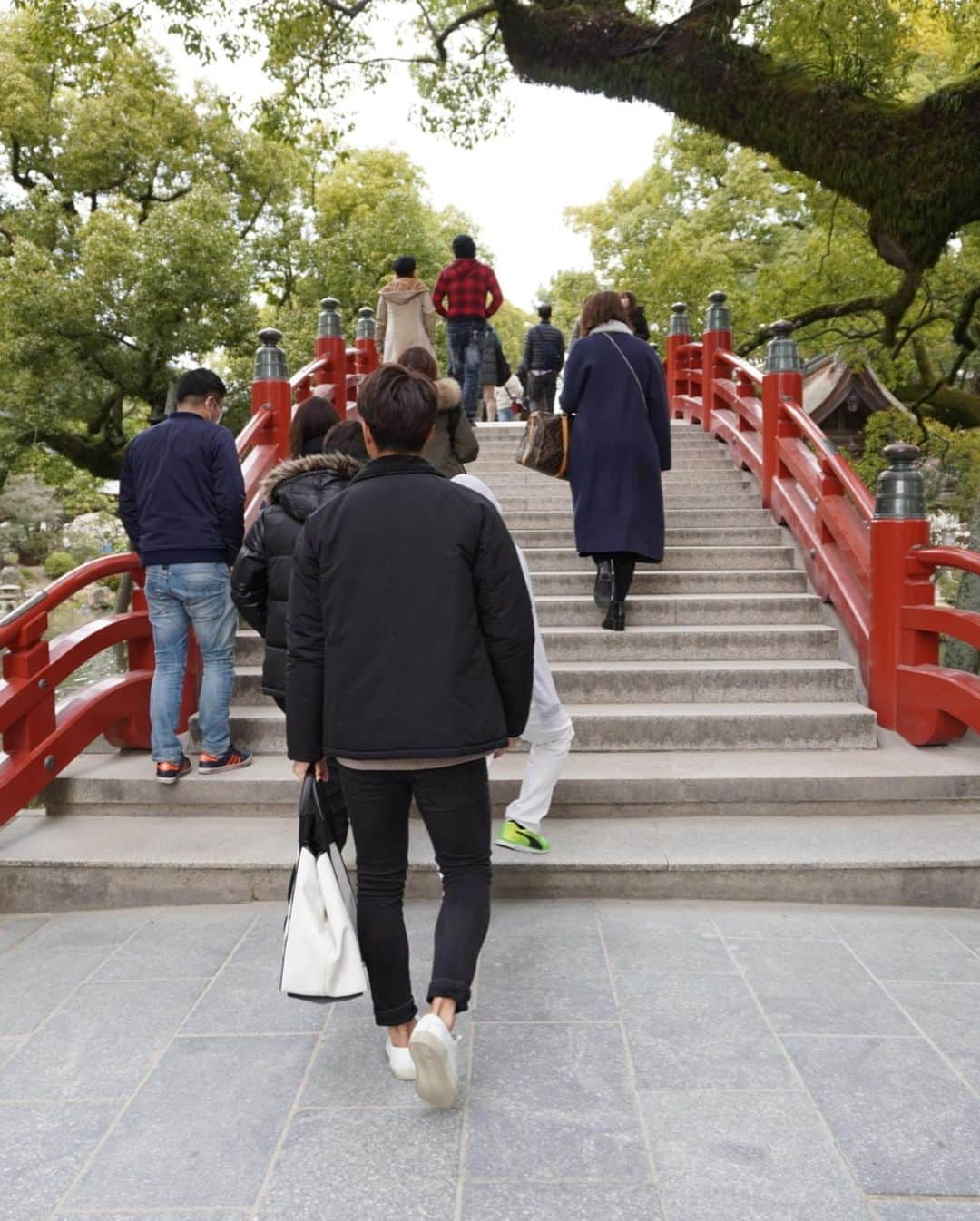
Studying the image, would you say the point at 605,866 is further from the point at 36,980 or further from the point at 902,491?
the point at 902,491

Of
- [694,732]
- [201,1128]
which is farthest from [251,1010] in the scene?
[694,732]

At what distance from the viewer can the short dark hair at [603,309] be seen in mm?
5621

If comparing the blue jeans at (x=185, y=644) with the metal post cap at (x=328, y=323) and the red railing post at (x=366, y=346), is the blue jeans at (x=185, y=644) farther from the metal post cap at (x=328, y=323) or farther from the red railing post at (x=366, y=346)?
the red railing post at (x=366, y=346)

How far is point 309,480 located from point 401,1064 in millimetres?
2097

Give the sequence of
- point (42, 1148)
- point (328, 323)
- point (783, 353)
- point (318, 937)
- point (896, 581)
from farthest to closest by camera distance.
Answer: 1. point (328, 323)
2. point (783, 353)
3. point (896, 581)
4. point (318, 937)
5. point (42, 1148)

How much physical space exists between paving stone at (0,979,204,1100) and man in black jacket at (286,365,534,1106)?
2.55ft

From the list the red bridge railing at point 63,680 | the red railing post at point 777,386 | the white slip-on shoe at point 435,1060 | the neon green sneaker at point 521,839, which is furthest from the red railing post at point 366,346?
the white slip-on shoe at point 435,1060

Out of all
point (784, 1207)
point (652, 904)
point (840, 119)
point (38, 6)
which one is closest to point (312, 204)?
point (38, 6)

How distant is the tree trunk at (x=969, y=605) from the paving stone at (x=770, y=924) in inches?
255

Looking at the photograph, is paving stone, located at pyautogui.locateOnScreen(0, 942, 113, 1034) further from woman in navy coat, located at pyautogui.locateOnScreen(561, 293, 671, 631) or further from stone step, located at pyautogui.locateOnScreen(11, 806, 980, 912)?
woman in navy coat, located at pyautogui.locateOnScreen(561, 293, 671, 631)

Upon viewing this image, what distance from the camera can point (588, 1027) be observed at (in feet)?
9.89

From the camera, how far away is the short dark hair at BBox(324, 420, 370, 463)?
4043mm

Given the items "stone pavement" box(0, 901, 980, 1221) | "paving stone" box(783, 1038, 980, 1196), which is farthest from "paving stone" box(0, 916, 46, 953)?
"paving stone" box(783, 1038, 980, 1196)

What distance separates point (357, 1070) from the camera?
111 inches
